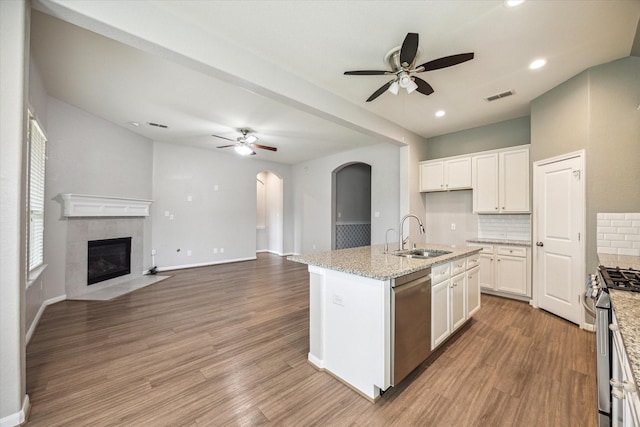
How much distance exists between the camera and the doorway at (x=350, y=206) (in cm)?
702

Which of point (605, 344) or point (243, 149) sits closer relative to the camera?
point (605, 344)

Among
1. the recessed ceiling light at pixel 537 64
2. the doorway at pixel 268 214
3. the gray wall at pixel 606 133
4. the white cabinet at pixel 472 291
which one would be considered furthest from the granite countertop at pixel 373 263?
the doorway at pixel 268 214

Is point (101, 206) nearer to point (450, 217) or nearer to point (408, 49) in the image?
point (408, 49)

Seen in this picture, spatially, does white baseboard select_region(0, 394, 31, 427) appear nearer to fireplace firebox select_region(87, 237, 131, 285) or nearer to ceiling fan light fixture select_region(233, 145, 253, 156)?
fireplace firebox select_region(87, 237, 131, 285)

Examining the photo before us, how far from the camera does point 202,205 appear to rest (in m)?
6.33

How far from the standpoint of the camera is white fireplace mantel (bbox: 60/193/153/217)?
12.5 ft

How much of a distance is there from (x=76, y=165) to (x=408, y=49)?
4.91 metres

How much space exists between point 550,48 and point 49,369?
5339mm

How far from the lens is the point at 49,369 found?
213cm

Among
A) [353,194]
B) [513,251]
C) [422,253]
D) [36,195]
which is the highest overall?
[353,194]

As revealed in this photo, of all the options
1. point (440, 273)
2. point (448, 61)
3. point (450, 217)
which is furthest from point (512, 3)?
point (450, 217)

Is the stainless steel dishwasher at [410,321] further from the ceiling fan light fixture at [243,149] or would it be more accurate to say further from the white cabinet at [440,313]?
the ceiling fan light fixture at [243,149]

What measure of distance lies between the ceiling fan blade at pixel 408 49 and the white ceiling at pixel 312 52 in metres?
0.25

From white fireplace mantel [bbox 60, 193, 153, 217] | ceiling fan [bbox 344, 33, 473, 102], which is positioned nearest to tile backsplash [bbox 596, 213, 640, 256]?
ceiling fan [bbox 344, 33, 473, 102]
